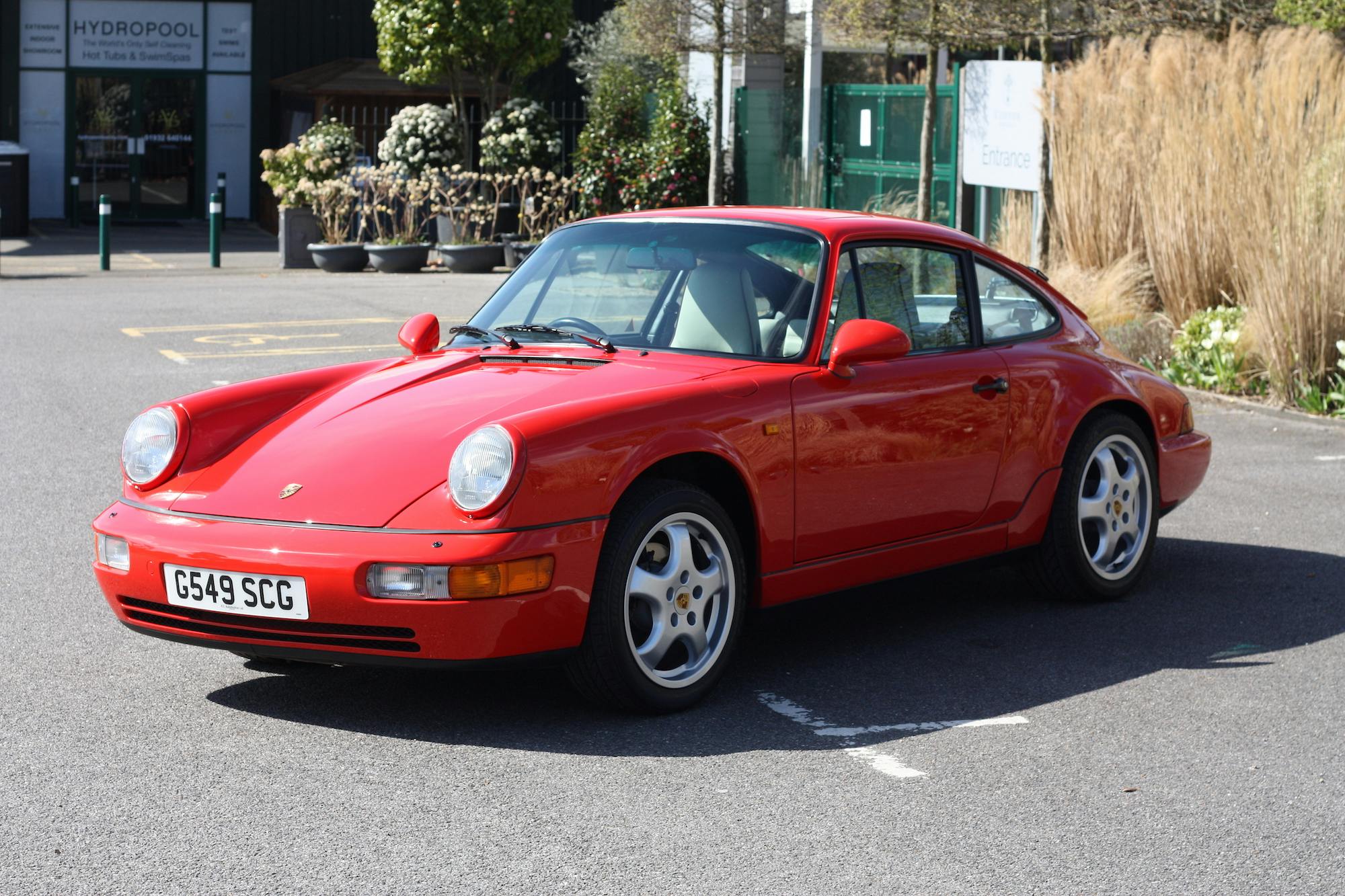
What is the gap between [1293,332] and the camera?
36.3 feet

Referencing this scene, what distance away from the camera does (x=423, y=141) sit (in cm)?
2462

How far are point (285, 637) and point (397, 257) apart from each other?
17443mm

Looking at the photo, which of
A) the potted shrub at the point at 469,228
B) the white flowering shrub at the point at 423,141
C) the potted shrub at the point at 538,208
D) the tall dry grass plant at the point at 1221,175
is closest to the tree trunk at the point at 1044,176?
the tall dry grass plant at the point at 1221,175

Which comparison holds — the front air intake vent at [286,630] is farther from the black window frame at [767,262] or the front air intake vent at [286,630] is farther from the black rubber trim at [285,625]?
the black window frame at [767,262]

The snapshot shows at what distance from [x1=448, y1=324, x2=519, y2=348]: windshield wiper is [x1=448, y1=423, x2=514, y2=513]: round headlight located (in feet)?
3.31

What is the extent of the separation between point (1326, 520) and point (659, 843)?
5006 millimetres

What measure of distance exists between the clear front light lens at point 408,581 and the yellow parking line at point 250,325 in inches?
435

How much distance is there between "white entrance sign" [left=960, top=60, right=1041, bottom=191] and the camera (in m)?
15.4

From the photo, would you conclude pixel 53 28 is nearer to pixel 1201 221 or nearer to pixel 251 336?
pixel 251 336

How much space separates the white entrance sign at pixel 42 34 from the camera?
31.5 metres

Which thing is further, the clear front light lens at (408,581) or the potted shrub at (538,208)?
the potted shrub at (538,208)

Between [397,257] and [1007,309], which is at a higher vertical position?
[397,257]

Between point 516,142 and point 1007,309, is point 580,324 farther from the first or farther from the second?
point 516,142

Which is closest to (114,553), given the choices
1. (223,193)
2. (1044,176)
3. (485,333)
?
(485,333)
